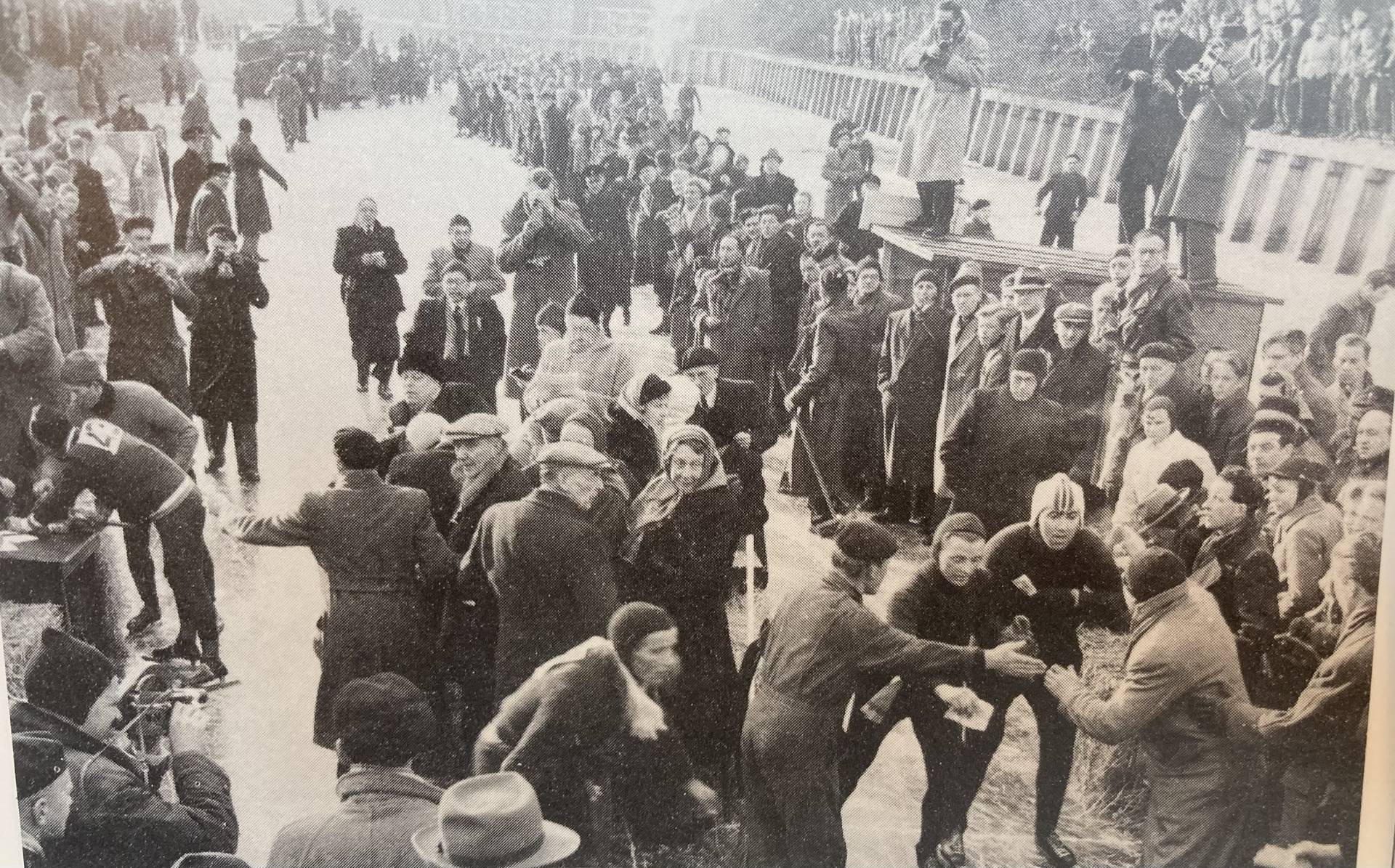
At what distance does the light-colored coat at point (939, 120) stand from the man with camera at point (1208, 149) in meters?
0.91

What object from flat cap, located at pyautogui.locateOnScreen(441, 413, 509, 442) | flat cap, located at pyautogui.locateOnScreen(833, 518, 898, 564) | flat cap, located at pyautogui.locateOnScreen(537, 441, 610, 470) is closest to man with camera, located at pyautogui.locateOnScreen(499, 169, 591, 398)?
flat cap, located at pyautogui.locateOnScreen(441, 413, 509, 442)

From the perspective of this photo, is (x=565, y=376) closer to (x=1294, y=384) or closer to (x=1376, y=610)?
(x=1294, y=384)

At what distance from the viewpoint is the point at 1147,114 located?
5.34 metres

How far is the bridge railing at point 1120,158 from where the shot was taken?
5.28m

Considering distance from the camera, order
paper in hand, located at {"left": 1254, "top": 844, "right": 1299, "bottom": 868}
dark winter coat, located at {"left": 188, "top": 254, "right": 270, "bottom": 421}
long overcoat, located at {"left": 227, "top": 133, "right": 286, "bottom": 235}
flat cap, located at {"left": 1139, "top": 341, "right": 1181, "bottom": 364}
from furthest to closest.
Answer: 1. paper in hand, located at {"left": 1254, "top": 844, "right": 1299, "bottom": 868}
2. flat cap, located at {"left": 1139, "top": 341, "right": 1181, "bottom": 364}
3. dark winter coat, located at {"left": 188, "top": 254, "right": 270, "bottom": 421}
4. long overcoat, located at {"left": 227, "top": 133, "right": 286, "bottom": 235}

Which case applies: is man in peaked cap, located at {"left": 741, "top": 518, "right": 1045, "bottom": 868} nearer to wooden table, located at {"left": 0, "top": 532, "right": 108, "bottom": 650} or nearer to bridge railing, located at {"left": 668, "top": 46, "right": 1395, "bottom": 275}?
bridge railing, located at {"left": 668, "top": 46, "right": 1395, "bottom": 275}

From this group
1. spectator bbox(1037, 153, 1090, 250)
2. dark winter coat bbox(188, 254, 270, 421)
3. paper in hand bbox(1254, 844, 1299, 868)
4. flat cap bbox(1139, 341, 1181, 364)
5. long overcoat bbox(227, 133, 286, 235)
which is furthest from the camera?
paper in hand bbox(1254, 844, 1299, 868)

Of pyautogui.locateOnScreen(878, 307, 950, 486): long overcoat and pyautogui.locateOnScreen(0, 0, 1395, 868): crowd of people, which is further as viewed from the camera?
pyautogui.locateOnScreen(878, 307, 950, 486): long overcoat

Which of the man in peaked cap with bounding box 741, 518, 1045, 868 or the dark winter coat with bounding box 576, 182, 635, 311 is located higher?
the dark winter coat with bounding box 576, 182, 635, 311

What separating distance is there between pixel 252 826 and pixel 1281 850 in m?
4.72

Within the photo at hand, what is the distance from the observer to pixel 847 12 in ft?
17.2

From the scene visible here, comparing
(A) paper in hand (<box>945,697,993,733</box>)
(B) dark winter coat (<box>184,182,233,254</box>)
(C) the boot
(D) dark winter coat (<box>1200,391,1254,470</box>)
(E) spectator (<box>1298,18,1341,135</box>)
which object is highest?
(E) spectator (<box>1298,18,1341,135</box>)

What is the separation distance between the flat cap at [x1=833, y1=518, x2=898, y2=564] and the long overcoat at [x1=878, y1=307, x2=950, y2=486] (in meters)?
0.29

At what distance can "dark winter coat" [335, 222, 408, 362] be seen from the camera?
16.9 feet
